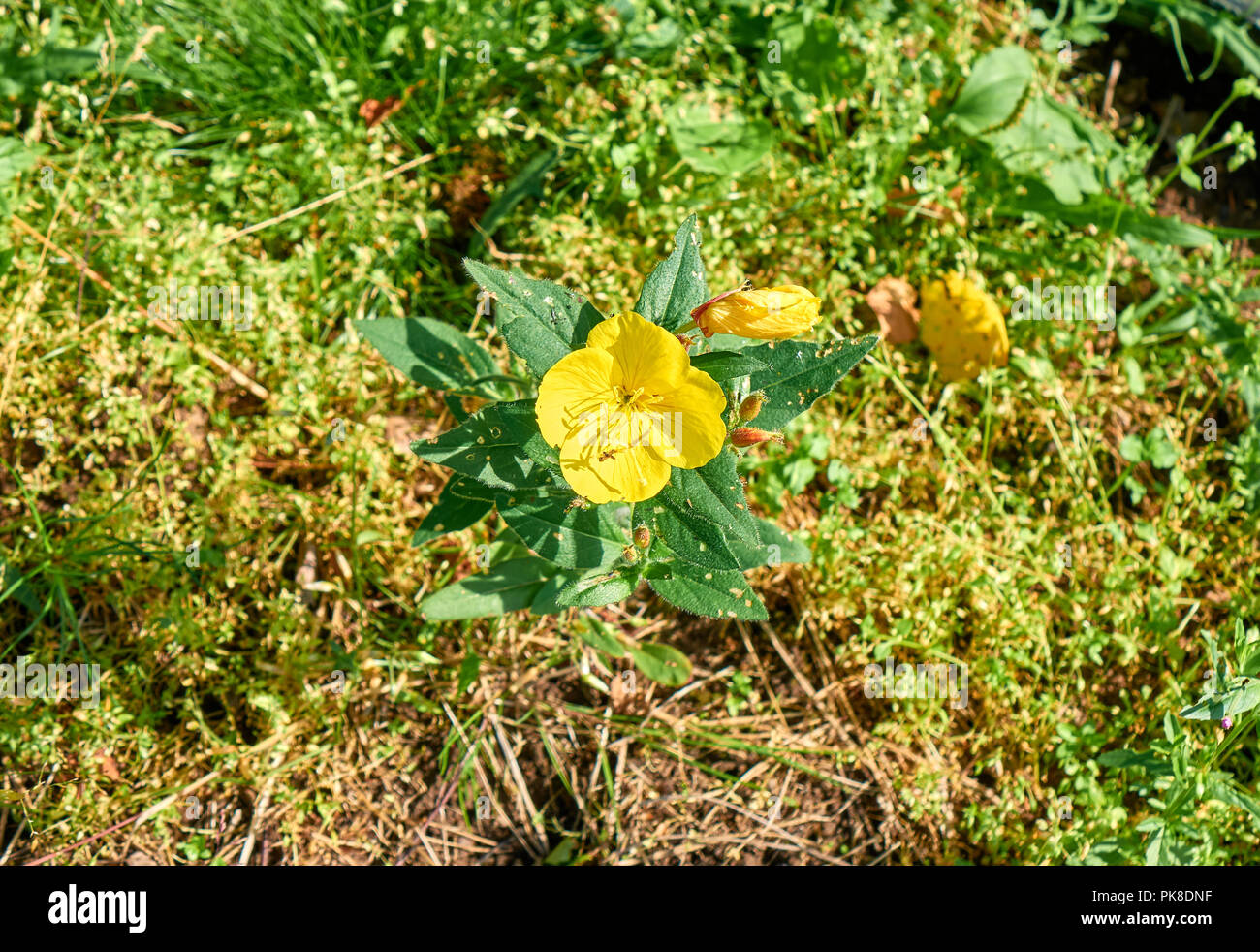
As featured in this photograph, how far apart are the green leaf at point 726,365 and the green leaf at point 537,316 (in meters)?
0.25

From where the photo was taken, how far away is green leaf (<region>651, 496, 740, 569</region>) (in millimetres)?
1705

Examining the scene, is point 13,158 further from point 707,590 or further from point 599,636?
point 707,590

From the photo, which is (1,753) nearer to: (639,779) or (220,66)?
(639,779)

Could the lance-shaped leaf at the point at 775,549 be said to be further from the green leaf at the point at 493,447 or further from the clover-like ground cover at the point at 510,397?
the green leaf at the point at 493,447

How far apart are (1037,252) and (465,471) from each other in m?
2.40

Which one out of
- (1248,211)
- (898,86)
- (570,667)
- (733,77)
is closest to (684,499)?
(570,667)

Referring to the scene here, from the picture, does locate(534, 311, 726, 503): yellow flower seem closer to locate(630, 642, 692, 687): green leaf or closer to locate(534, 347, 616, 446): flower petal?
locate(534, 347, 616, 446): flower petal

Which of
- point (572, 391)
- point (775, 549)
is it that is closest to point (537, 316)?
point (572, 391)

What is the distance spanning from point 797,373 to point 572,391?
0.47m

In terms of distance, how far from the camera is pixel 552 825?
260cm

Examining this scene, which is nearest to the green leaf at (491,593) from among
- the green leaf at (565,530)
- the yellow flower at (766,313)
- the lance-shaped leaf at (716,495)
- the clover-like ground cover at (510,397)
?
the clover-like ground cover at (510,397)

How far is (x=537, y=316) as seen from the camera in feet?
5.82

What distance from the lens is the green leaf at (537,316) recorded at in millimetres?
1749
